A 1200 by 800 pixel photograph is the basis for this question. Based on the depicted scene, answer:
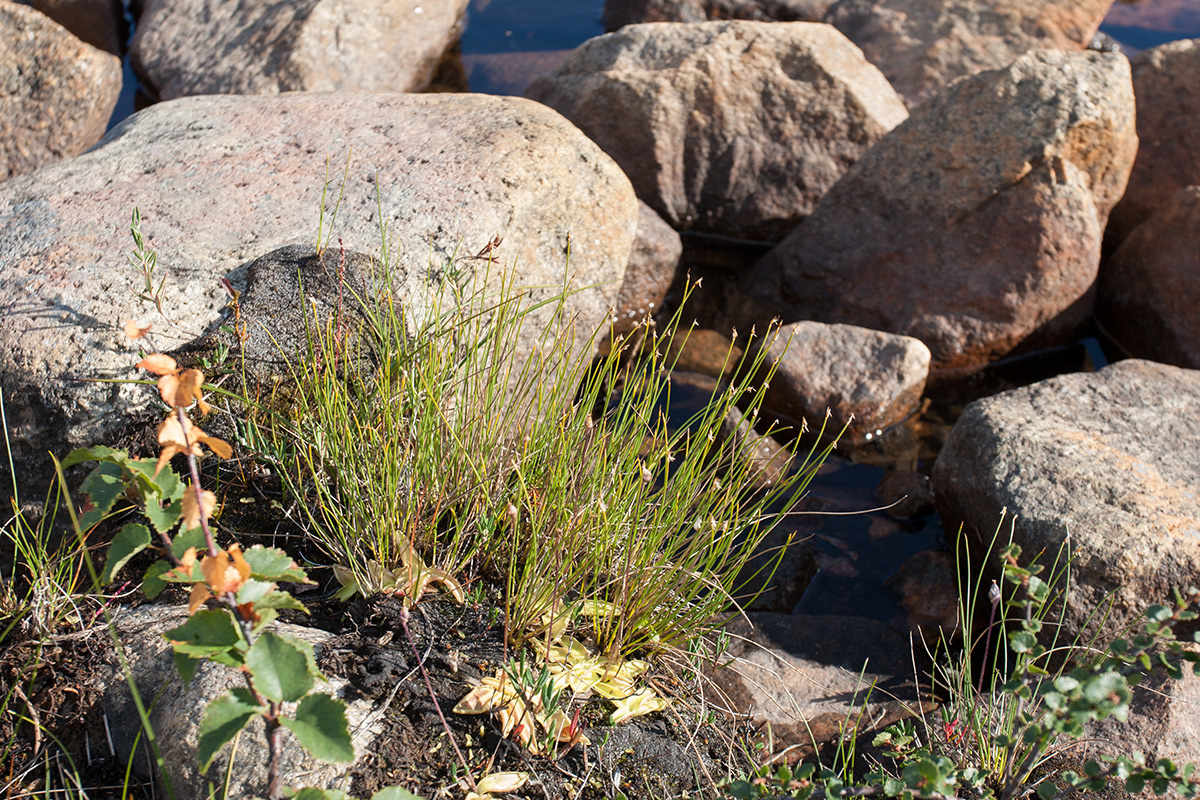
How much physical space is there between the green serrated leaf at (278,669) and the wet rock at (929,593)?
7.45 ft

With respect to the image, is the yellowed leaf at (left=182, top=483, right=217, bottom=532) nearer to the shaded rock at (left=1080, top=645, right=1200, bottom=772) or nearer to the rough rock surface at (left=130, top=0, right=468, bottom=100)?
the shaded rock at (left=1080, top=645, right=1200, bottom=772)

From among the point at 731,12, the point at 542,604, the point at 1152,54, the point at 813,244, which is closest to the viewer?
the point at 542,604

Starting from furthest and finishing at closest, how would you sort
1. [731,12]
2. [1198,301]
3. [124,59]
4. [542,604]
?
[731,12] → [124,59] → [1198,301] → [542,604]

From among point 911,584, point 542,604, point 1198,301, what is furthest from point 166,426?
point 1198,301

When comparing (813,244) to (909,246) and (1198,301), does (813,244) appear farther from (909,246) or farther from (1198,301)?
(1198,301)

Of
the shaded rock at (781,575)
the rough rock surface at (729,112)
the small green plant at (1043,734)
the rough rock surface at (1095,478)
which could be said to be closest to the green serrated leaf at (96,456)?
the small green plant at (1043,734)

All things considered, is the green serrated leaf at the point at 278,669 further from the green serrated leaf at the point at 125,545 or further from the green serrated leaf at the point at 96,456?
the green serrated leaf at the point at 96,456

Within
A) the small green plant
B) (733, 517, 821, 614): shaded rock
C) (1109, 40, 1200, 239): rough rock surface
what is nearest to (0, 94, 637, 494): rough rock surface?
(733, 517, 821, 614): shaded rock

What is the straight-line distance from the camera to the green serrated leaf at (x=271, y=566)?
1.30 meters

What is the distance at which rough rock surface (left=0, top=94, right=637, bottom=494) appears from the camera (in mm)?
2031

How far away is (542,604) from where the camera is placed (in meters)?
1.90

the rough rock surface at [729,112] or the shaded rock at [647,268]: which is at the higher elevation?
the rough rock surface at [729,112]

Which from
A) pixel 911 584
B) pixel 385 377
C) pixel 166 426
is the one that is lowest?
pixel 911 584

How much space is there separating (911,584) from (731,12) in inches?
218
